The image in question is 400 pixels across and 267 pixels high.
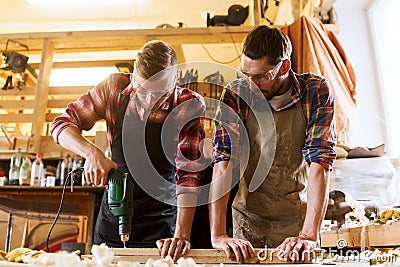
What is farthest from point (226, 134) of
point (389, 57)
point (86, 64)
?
point (86, 64)

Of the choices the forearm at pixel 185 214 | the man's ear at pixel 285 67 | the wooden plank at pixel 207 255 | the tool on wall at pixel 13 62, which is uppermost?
the tool on wall at pixel 13 62

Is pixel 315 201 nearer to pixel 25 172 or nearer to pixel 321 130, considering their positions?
pixel 321 130

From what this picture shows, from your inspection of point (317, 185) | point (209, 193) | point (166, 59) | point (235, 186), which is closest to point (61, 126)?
point (166, 59)

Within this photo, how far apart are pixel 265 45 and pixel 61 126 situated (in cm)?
84

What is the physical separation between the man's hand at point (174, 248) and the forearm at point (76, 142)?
0.42m

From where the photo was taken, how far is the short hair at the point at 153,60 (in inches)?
65.2

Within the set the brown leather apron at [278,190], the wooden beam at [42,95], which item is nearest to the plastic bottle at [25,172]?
the wooden beam at [42,95]

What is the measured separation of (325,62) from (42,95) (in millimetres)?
2334

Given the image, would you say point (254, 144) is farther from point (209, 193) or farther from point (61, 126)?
point (61, 126)

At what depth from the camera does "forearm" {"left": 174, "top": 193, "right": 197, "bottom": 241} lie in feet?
5.05

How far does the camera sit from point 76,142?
165 centimetres

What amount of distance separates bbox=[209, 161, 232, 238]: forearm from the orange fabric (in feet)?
4.06

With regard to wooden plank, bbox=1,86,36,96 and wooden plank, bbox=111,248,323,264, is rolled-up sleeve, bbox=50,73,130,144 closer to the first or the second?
wooden plank, bbox=111,248,323,264

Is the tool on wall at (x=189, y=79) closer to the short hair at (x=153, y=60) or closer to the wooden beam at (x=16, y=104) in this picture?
the wooden beam at (x=16, y=104)
